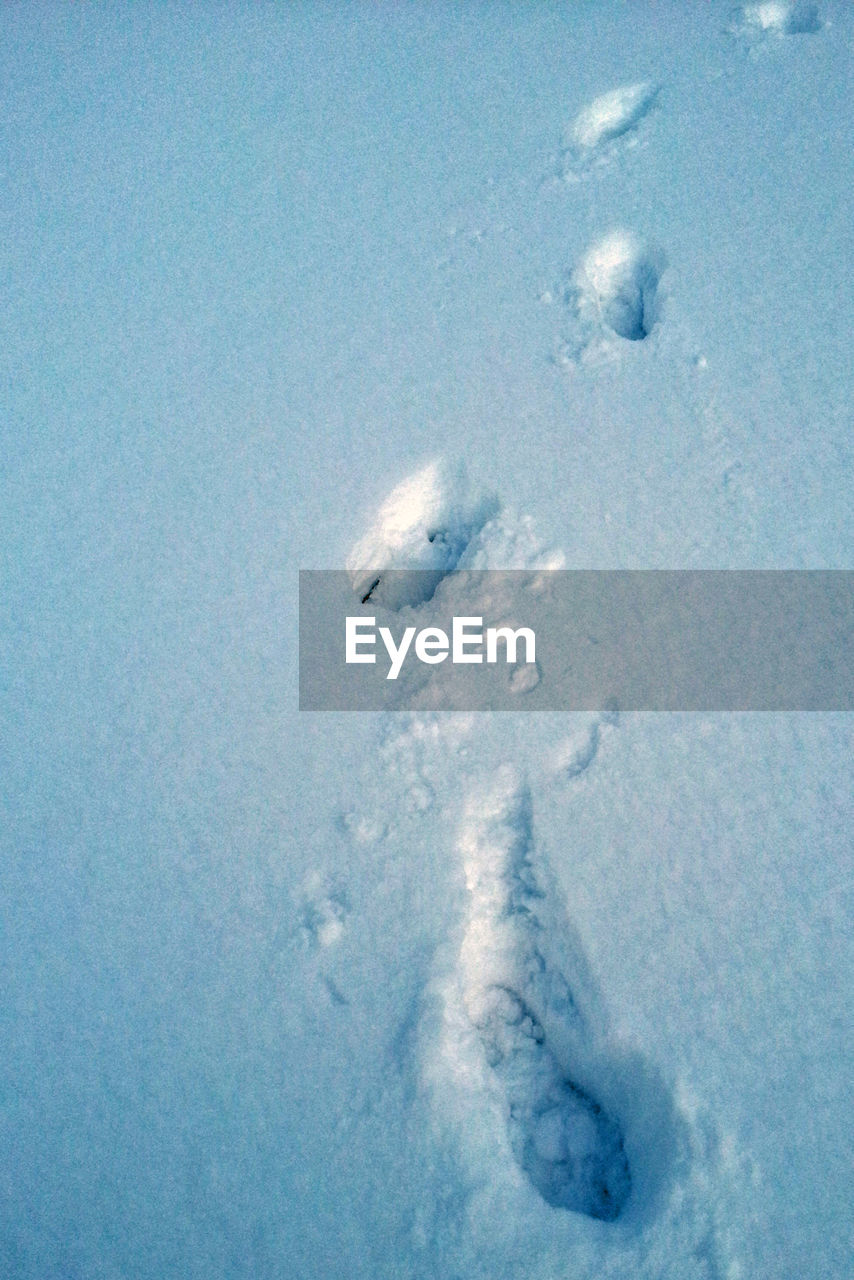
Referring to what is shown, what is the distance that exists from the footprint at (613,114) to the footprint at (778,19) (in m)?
0.46

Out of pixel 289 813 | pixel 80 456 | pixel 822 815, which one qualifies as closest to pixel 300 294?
pixel 80 456

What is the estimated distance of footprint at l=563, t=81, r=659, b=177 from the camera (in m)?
2.81

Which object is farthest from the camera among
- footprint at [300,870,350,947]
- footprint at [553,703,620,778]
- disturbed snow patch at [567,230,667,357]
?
disturbed snow patch at [567,230,667,357]

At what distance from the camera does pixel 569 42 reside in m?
3.06

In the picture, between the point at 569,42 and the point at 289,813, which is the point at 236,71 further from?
the point at 289,813

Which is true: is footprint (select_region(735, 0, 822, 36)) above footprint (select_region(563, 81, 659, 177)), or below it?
above

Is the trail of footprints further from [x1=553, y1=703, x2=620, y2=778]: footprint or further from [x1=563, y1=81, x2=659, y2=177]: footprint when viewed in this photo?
[x1=563, y1=81, x2=659, y2=177]: footprint

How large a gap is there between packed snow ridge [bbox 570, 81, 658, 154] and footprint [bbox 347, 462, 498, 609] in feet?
5.79

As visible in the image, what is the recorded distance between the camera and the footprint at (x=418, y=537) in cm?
212

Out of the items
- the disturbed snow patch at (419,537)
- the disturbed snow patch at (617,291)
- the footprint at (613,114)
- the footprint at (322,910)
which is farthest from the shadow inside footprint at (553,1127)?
the footprint at (613,114)

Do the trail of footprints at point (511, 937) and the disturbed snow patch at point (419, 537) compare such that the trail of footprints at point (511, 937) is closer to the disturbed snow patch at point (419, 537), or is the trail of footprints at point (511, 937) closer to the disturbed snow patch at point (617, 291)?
the disturbed snow patch at point (419, 537)

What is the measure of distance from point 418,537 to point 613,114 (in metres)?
2.09

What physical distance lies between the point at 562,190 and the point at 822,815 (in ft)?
7.78

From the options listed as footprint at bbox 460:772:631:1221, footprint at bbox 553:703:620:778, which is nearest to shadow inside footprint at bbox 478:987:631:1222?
footprint at bbox 460:772:631:1221
